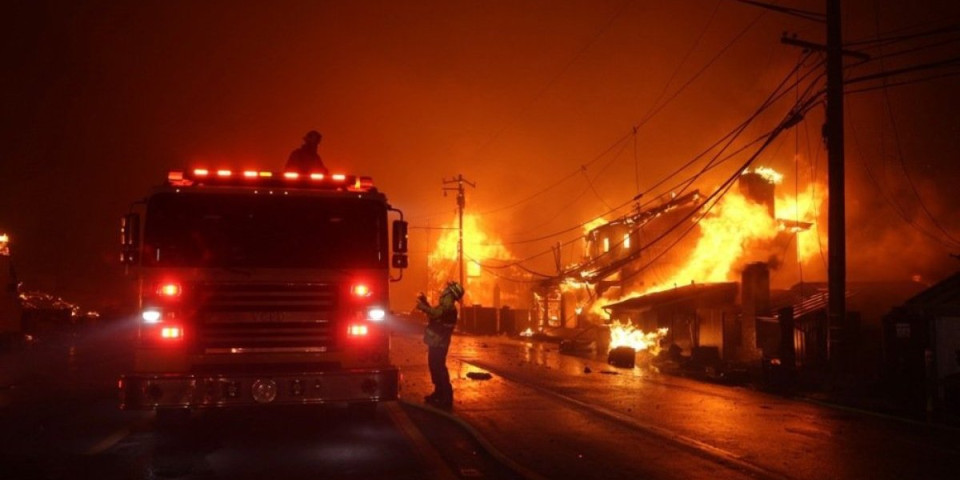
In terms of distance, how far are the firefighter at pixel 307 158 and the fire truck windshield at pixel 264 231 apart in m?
1.39

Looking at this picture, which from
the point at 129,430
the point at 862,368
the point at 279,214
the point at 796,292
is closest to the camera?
the point at 279,214

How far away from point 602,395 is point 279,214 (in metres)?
7.94

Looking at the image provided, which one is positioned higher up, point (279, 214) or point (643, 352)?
point (279, 214)

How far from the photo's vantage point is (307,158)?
1084 cm

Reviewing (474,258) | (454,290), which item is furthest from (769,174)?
(474,258)

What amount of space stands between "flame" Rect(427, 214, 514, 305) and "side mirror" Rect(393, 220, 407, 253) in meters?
77.8

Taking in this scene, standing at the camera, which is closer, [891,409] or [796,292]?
[891,409]

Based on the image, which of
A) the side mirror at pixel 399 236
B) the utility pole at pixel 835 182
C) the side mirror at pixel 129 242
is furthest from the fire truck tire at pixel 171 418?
the utility pole at pixel 835 182

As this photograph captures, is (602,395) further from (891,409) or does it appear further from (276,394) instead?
(276,394)

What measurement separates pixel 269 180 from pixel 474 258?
79.9m

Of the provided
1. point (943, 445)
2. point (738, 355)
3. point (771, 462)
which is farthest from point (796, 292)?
point (771, 462)

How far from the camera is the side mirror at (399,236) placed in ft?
31.3

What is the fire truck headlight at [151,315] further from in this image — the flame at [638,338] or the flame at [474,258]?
the flame at [474,258]

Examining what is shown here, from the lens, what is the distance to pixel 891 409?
14609 millimetres
